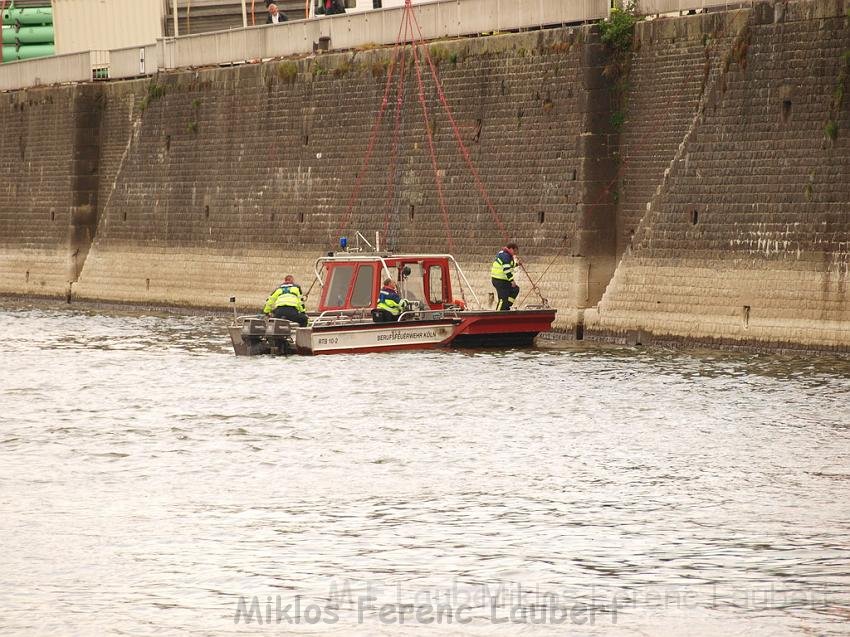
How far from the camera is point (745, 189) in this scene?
2592cm

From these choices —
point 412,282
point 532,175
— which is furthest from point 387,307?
point 532,175

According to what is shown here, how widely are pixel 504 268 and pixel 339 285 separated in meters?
2.54

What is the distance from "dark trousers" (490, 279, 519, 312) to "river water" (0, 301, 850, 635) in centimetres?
252

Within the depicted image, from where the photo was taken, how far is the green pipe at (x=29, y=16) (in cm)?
5409

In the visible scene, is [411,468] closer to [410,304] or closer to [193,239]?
[410,304]

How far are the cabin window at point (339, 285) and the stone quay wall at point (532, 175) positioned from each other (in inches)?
151

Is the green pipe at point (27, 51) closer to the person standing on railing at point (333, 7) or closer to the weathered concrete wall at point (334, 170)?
the weathered concrete wall at point (334, 170)

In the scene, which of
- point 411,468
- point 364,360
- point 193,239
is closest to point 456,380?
point 364,360

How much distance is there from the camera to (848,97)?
2448cm

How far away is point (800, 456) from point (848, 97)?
9191mm

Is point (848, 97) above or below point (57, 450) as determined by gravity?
above

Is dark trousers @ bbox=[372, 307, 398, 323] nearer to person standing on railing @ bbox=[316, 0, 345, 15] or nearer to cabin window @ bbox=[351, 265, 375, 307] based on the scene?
cabin window @ bbox=[351, 265, 375, 307]

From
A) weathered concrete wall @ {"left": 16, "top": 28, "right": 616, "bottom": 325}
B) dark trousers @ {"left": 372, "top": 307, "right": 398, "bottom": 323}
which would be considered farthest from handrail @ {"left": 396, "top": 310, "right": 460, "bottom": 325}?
weathered concrete wall @ {"left": 16, "top": 28, "right": 616, "bottom": 325}

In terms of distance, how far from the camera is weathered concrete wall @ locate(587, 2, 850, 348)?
80.6ft
